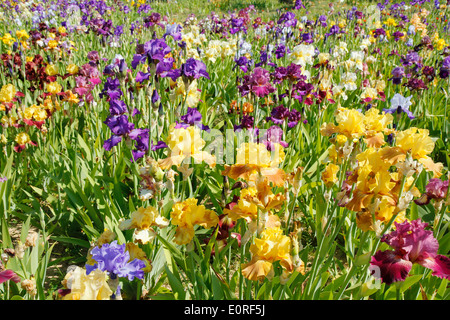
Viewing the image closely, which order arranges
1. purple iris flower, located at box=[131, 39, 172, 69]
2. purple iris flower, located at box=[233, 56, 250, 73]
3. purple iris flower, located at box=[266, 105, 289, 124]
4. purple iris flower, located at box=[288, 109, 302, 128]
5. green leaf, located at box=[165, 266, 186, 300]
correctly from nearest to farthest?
green leaf, located at box=[165, 266, 186, 300], purple iris flower, located at box=[131, 39, 172, 69], purple iris flower, located at box=[266, 105, 289, 124], purple iris flower, located at box=[288, 109, 302, 128], purple iris flower, located at box=[233, 56, 250, 73]

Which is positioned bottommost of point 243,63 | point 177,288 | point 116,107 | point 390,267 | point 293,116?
point 177,288

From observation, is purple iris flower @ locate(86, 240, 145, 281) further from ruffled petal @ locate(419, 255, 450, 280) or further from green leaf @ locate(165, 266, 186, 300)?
ruffled petal @ locate(419, 255, 450, 280)

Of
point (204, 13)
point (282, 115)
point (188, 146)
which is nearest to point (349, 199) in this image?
point (188, 146)

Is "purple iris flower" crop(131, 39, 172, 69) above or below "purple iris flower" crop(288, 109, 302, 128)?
above

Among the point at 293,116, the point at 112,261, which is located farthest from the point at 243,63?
the point at 112,261

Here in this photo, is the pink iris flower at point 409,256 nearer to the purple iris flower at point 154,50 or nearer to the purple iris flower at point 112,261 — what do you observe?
the purple iris flower at point 112,261

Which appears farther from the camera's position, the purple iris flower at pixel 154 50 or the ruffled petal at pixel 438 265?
the purple iris flower at pixel 154 50

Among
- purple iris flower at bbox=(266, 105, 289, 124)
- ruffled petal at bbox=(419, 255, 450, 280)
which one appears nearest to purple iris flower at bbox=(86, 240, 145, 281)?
ruffled petal at bbox=(419, 255, 450, 280)

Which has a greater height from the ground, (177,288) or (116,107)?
(116,107)

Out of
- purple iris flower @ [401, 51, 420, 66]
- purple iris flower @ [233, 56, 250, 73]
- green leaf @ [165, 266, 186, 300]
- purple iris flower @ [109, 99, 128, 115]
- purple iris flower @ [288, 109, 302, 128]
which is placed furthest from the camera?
purple iris flower @ [401, 51, 420, 66]

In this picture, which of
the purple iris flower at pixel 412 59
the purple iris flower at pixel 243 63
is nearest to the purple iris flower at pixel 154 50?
the purple iris flower at pixel 243 63

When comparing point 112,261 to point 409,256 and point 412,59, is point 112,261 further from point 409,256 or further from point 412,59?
point 412,59

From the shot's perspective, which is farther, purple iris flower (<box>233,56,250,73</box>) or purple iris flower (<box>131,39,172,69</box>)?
purple iris flower (<box>233,56,250,73</box>)

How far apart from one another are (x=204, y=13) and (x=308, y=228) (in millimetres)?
13011
